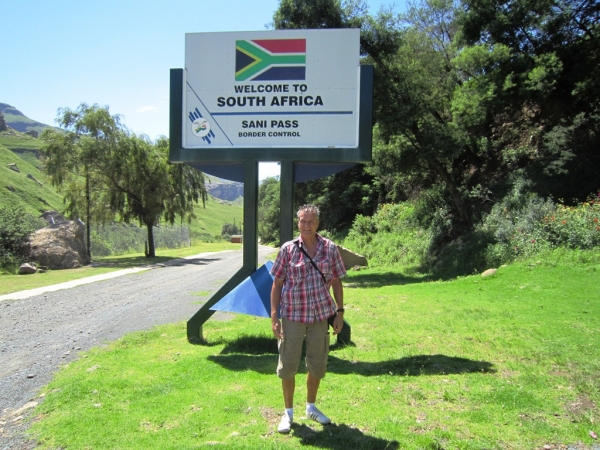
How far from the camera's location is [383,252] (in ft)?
72.5

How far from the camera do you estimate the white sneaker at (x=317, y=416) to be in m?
3.84

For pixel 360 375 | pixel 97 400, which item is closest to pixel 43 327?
pixel 97 400

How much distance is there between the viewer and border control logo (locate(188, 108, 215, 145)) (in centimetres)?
663

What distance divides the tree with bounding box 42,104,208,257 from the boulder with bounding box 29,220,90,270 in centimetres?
398

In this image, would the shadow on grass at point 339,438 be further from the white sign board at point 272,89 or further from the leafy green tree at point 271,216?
the leafy green tree at point 271,216

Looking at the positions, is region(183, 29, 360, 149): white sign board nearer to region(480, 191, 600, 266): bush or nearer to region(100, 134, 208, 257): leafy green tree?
region(480, 191, 600, 266): bush

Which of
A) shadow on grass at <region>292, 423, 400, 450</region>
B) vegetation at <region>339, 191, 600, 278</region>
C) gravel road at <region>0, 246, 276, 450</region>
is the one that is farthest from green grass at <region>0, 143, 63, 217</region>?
shadow on grass at <region>292, 423, 400, 450</region>

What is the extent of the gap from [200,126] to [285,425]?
4.32m

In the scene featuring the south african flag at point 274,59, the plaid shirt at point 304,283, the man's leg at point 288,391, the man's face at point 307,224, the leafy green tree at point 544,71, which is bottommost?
the man's leg at point 288,391

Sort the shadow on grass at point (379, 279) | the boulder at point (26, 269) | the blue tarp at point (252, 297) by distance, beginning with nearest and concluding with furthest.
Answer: the blue tarp at point (252, 297) < the shadow on grass at point (379, 279) < the boulder at point (26, 269)

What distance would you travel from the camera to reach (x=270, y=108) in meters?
6.48

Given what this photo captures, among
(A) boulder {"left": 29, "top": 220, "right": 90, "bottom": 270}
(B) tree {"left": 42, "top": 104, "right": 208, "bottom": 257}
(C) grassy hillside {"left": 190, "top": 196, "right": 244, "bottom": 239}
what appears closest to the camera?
(A) boulder {"left": 29, "top": 220, "right": 90, "bottom": 270}

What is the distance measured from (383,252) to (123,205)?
15.2m

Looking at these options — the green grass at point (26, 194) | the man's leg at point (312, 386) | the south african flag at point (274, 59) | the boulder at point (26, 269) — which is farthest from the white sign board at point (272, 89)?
the green grass at point (26, 194)
